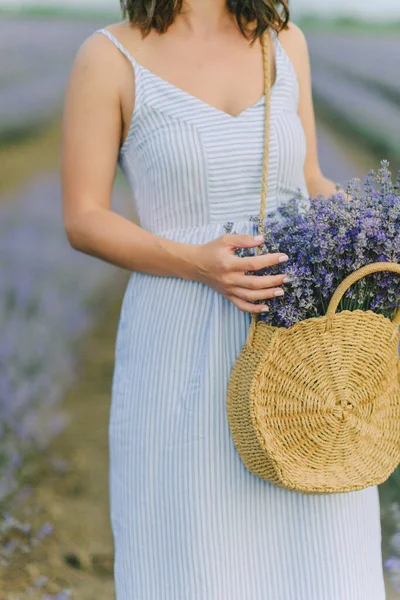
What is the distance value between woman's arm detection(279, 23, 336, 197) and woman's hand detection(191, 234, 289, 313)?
46 centimetres

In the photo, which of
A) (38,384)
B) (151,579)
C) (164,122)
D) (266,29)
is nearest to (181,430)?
(151,579)

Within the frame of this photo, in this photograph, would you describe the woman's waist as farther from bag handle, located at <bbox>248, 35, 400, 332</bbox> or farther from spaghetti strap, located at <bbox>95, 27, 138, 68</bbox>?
spaghetti strap, located at <bbox>95, 27, 138, 68</bbox>

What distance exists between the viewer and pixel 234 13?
1.85 m

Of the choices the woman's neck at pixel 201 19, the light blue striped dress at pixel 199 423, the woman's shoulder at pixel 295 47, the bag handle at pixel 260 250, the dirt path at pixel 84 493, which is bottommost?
the dirt path at pixel 84 493

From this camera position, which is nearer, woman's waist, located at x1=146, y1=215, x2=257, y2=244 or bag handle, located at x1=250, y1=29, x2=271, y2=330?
bag handle, located at x1=250, y1=29, x2=271, y2=330

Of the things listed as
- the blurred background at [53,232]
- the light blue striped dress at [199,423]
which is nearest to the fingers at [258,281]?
the light blue striped dress at [199,423]

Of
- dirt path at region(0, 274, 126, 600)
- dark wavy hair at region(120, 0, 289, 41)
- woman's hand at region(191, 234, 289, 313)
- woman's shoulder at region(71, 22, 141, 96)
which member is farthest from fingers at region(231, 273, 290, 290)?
dirt path at region(0, 274, 126, 600)

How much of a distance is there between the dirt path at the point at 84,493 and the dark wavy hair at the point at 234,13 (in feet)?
5.28

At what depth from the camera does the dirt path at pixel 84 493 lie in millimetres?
3164

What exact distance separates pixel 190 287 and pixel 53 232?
62.3 inches

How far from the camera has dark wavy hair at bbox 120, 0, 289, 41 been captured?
176 centimetres

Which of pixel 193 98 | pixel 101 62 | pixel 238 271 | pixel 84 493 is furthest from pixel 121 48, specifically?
pixel 84 493

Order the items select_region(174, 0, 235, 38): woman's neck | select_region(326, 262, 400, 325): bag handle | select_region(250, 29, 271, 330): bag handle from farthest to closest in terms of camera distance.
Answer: select_region(174, 0, 235, 38): woman's neck, select_region(250, 29, 271, 330): bag handle, select_region(326, 262, 400, 325): bag handle

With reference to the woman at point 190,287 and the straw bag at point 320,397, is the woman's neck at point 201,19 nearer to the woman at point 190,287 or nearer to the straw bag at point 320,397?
the woman at point 190,287
